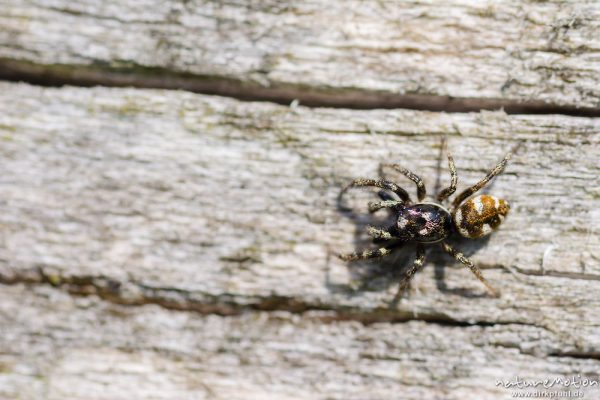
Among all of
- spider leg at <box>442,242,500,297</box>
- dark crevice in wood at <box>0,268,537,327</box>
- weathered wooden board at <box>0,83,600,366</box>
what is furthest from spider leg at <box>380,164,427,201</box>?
dark crevice in wood at <box>0,268,537,327</box>

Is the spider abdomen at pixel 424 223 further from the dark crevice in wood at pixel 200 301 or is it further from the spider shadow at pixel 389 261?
the dark crevice in wood at pixel 200 301

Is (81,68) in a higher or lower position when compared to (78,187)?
higher

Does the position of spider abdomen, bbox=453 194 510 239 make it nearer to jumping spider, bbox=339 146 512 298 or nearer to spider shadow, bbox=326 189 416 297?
jumping spider, bbox=339 146 512 298

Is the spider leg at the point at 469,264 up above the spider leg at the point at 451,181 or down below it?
below

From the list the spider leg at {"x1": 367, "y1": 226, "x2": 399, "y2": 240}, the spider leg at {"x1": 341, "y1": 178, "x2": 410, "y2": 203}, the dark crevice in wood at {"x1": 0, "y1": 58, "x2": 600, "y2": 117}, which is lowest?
the spider leg at {"x1": 367, "y1": 226, "x2": 399, "y2": 240}

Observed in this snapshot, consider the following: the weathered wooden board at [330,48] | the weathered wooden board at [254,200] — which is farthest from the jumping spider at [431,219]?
the weathered wooden board at [330,48]

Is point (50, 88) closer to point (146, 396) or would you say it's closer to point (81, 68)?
point (81, 68)

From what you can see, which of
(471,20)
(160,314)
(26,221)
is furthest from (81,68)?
(471,20)
